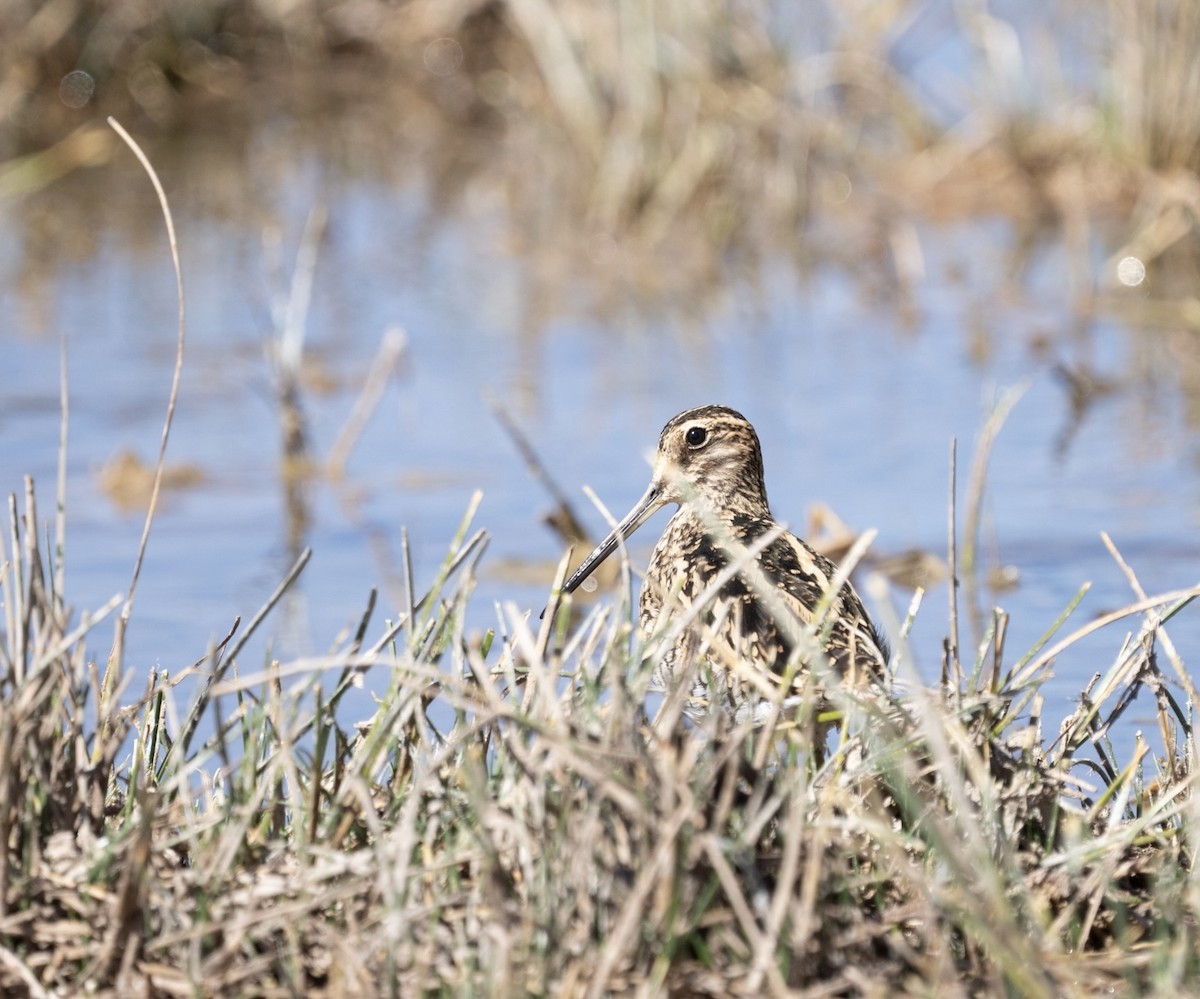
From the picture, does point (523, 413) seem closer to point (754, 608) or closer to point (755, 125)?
point (755, 125)

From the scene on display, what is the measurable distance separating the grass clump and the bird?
0.14 meters

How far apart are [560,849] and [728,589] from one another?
1448mm

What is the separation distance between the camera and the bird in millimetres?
3182

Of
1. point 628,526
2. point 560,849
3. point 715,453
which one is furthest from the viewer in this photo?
point 715,453

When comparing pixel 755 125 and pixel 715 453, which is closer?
pixel 715 453

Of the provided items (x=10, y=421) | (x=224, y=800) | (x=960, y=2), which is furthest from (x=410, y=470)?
(x=960, y=2)

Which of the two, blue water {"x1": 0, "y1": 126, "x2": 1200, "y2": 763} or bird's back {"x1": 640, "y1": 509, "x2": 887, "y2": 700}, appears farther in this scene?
blue water {"x1": 0, "y1": 126, "x2": 1200, "y2": 763}

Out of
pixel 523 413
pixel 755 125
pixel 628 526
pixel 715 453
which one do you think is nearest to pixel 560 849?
pixel 628 526

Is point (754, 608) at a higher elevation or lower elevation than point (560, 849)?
higher

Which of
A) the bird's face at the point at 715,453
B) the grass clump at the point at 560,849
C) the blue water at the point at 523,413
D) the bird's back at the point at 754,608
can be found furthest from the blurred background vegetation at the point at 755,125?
the grass clump at the point at 560,849

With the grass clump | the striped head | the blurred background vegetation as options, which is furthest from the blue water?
the grass clump

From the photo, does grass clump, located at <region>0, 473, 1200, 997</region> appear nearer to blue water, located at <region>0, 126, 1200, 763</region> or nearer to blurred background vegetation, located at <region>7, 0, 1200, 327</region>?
blue water, located at <region>0, 126, 1200, 763</region>

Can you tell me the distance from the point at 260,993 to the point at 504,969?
43 centimetres

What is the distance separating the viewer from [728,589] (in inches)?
169
